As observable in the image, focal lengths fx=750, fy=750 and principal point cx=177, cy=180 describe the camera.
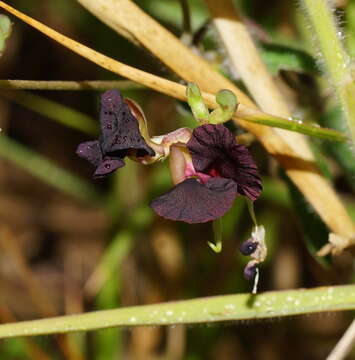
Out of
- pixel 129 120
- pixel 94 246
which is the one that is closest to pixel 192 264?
A: pixel 94 246

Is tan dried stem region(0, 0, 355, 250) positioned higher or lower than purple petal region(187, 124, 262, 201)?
higher

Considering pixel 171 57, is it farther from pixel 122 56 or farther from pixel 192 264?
pixel 192 264

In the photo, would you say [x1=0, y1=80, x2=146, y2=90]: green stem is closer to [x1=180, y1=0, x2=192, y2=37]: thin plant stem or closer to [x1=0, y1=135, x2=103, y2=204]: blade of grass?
[x1=180, y1=0, x2=192, y2=37]: thin plant stem

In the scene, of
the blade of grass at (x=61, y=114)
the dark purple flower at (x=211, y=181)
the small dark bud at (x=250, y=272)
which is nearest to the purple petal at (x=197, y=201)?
the dark purple flower at (x=211, y=181)

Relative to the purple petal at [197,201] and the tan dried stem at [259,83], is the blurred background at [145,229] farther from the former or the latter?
the purple petal at [197,201]

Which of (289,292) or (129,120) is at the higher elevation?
(129,120)

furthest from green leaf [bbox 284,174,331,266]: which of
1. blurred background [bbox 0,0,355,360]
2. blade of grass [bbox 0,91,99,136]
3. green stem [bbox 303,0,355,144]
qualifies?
blade of grass [bbox 0,91,99,136]
